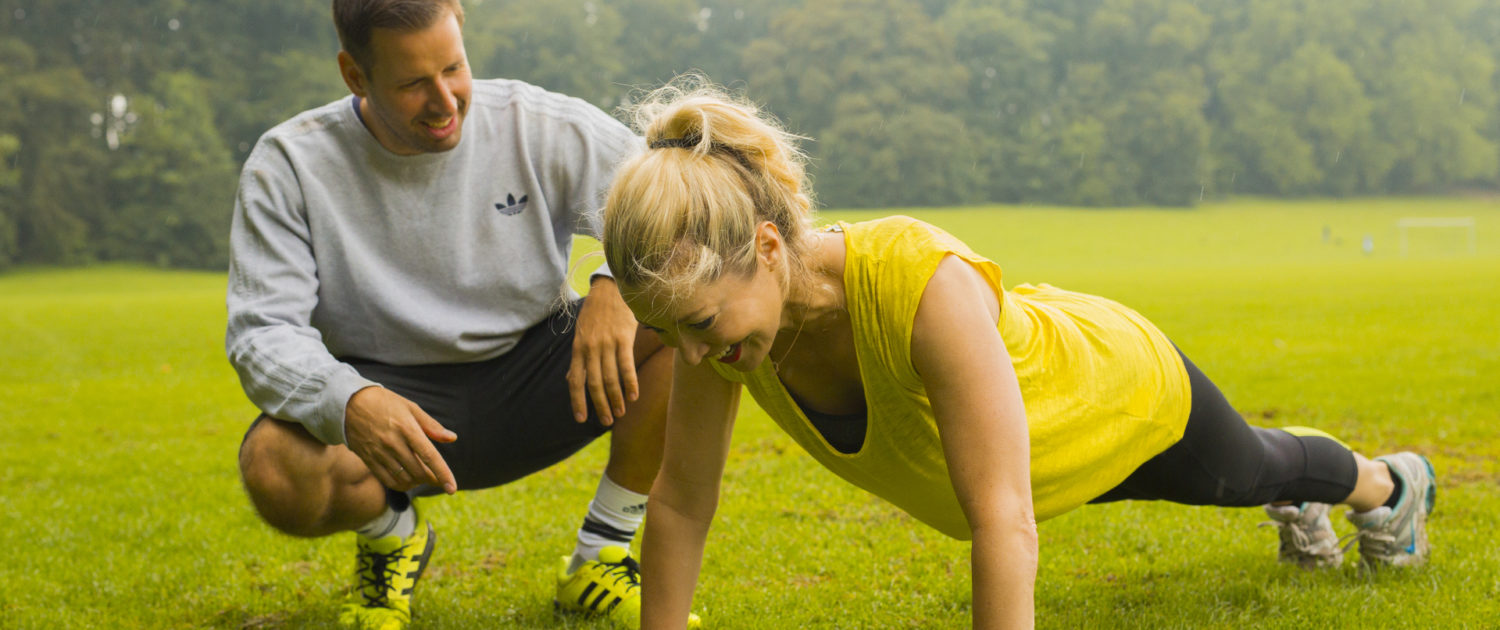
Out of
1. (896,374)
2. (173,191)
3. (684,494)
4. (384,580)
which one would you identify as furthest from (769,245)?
(173,191)

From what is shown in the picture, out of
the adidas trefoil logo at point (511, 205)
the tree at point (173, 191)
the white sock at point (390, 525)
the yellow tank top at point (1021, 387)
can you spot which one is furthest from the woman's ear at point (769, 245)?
the tree at point (173, 191)

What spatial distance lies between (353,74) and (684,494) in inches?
61.3

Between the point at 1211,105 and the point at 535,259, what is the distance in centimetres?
7071

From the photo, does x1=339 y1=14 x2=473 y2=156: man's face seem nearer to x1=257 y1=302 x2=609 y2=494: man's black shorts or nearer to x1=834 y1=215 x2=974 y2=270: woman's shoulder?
x1=257 y1=302 x2=609 y2=494: man's black shorts

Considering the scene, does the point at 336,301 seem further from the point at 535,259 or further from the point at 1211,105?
the point at 1211,105

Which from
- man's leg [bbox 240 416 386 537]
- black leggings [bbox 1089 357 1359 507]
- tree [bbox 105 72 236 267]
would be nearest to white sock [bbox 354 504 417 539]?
man's leg [bbox 240 416 386 537]

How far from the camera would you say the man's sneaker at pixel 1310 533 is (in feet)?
11.4

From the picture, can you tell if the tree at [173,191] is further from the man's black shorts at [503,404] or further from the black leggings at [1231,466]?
the black leggings at [1231,466]

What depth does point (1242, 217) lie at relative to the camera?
58.2 m

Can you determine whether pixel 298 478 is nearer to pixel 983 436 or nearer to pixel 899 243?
pixel 899 243

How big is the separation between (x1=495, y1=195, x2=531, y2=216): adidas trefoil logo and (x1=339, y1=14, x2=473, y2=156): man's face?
219mm

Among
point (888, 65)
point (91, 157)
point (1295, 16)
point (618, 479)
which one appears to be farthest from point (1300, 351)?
point (1295, 16)

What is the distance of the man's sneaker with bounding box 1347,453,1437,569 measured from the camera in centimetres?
343

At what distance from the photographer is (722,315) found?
2.12 metres
